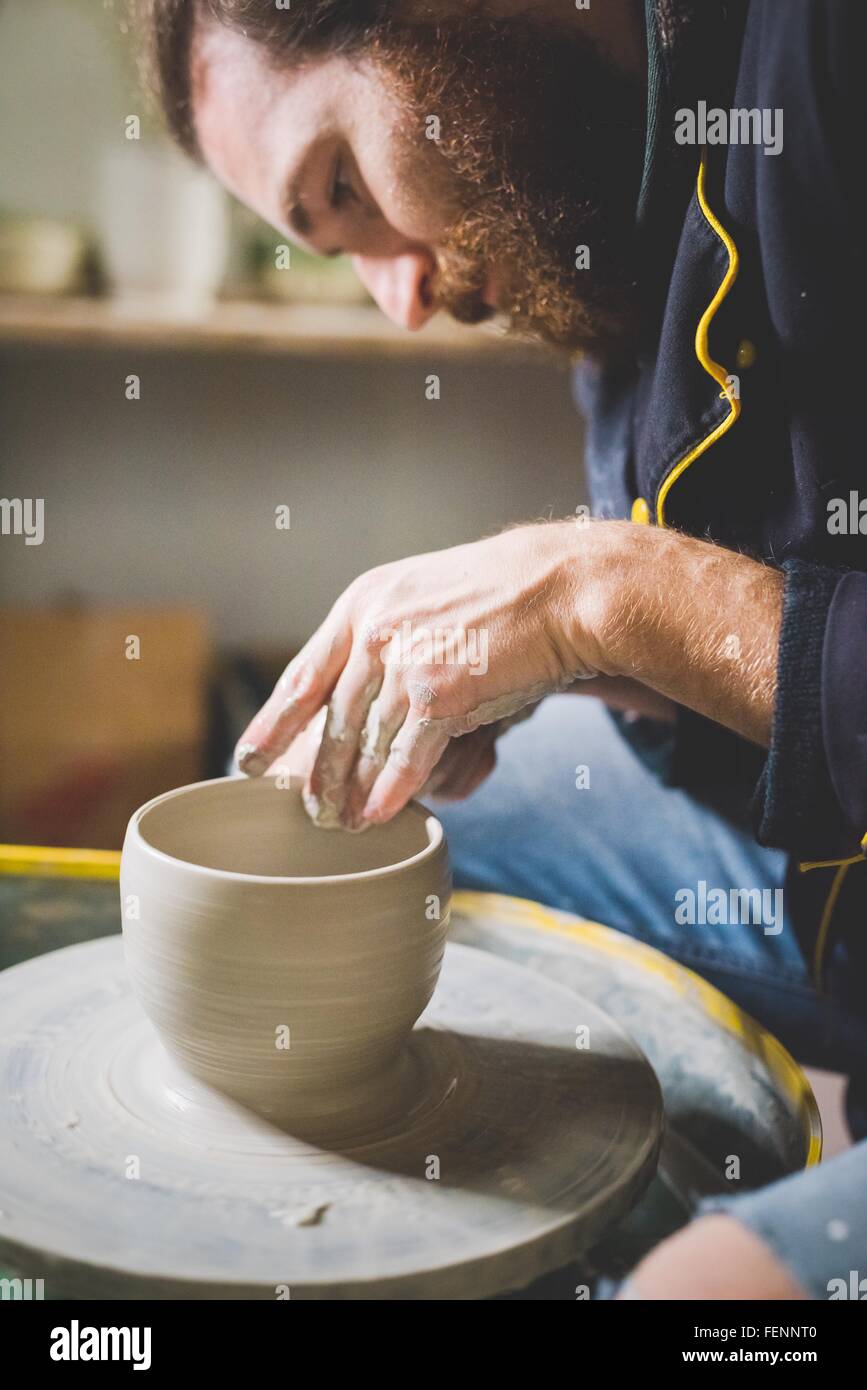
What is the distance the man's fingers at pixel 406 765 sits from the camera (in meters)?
0.72

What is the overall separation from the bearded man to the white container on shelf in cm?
76

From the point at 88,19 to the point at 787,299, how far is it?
165cm

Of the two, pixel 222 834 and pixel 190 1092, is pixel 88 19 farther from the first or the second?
pixel 190 1092

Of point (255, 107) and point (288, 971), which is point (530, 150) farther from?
point (288, 971)

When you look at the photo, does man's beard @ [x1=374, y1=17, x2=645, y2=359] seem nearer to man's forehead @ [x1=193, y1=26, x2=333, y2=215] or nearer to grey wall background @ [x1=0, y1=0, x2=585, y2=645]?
man's forehead @ [x1=193, y1=26, x2=333, y2=215]

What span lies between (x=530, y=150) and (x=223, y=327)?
95 centimetres

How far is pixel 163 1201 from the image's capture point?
0.56 meters

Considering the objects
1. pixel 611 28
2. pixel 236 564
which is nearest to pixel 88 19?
pixel 236 564

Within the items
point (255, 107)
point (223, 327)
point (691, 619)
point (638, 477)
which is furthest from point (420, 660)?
point (223, 327)

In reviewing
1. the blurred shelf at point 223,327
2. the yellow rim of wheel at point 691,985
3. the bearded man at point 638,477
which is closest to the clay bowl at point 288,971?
the bearded man at point 638,477

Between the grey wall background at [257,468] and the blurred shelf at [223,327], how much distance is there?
0.27 meters

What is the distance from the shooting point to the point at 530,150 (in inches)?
37.3

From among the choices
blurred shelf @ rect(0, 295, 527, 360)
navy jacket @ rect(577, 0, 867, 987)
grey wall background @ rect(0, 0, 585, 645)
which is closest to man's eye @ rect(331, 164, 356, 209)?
navy jacket @ rect(577, 0, 867, 987)

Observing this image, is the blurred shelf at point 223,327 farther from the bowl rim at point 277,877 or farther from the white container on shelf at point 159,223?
the bowl rim at point 277,877
